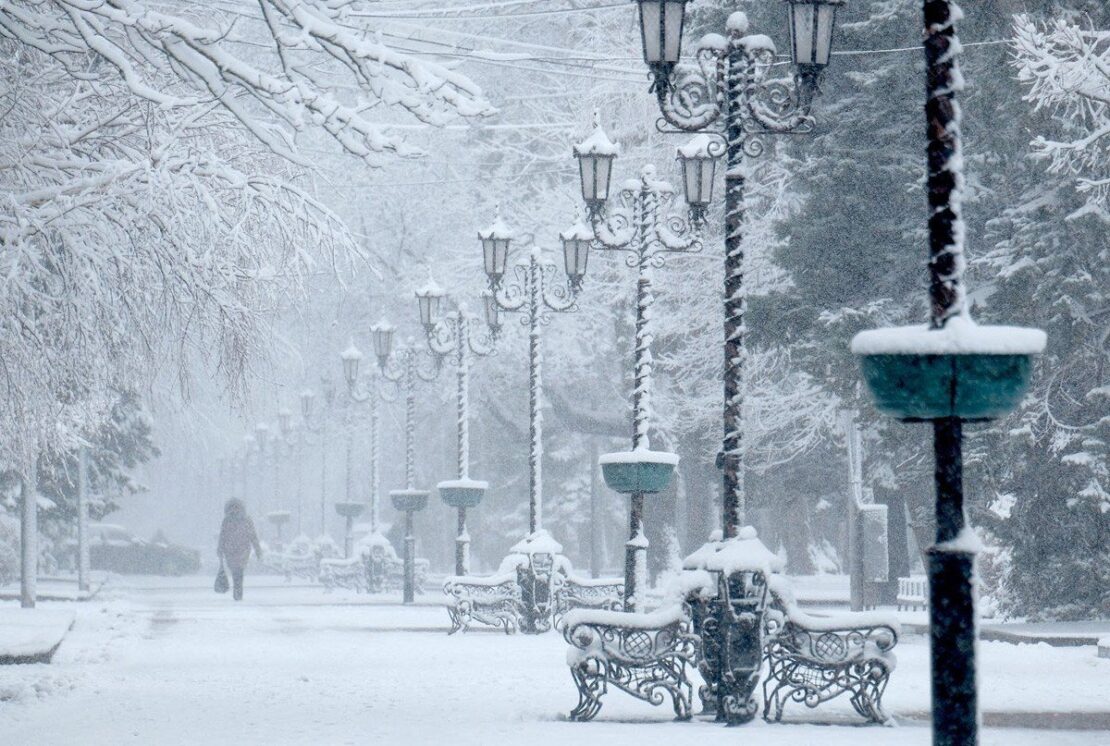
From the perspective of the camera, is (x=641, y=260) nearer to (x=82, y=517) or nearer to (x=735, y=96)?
(x=735, y=96)

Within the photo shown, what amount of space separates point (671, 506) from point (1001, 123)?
15.6m

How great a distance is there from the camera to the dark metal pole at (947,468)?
6.82 meters

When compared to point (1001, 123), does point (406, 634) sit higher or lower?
lower

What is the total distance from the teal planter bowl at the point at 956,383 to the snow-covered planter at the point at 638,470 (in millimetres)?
10688

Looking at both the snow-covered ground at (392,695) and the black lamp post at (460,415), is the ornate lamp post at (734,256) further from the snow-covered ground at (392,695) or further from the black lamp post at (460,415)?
the black lamp post at (460,415)

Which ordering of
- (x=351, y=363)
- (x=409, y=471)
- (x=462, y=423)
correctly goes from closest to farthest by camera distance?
(x=462, y=423), (x=409, y=471), (x=351, y=363)

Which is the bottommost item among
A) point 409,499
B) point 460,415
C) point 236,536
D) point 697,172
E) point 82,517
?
point 236,536

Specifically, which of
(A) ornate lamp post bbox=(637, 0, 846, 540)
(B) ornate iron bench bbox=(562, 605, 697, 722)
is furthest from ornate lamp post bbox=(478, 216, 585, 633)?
(B) ornate iron bench bbox=(562, 605, 697, 722)

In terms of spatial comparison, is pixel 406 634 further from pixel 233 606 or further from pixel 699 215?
pixel 233 606

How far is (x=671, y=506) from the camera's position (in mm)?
37906

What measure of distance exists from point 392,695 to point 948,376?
8.51 m

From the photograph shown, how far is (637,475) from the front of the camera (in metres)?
17.9

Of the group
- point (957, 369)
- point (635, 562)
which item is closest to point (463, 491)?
point (635, 562)

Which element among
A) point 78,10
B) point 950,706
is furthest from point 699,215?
point 950,706
